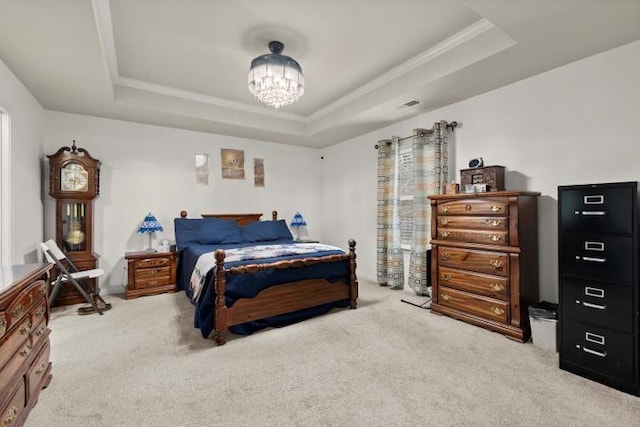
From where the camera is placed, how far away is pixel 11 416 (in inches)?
56.2

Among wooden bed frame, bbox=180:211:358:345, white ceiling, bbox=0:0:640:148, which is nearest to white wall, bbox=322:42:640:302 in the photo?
white ceiling, bbox=0:0:640:148

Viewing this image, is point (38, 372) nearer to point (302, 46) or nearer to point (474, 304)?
point (302, 46)

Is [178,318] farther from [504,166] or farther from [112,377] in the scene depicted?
[504,166]

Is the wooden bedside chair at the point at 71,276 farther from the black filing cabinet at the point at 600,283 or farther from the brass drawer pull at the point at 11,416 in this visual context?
the black filing cabinet at the point at 600,283

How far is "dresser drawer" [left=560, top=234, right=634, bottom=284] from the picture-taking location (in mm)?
1973

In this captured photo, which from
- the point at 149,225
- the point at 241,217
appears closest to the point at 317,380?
the point at 149,225

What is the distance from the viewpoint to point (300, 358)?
2.35 metres

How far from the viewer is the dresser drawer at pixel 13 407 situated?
4.42 feet

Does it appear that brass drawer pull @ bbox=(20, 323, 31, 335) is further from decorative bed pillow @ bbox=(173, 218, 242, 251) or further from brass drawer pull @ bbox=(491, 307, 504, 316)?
brass drawer pull @ bbox=(491, 307, 504, 316)

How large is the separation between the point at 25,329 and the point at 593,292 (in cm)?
360

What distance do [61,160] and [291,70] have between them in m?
3.13

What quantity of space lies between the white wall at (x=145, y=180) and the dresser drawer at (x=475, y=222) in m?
3.19

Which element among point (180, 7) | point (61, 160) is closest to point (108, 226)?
point (61, 160)

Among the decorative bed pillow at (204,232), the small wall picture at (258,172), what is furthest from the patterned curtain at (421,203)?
the small wall picture at (258,172)
